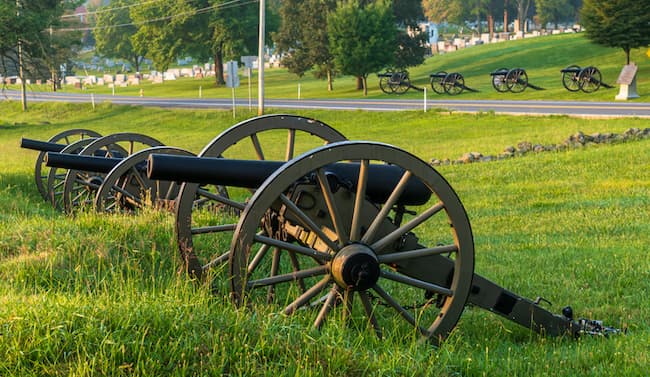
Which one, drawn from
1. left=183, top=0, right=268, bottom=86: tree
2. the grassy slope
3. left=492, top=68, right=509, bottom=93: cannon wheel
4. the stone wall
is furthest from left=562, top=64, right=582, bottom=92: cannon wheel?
left=183, top=0, right=268, bottom=86: tree

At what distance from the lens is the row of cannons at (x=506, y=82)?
140 feet

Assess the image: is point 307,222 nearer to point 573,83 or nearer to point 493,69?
point 573,83

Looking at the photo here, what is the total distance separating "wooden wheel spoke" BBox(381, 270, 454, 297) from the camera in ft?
19.3

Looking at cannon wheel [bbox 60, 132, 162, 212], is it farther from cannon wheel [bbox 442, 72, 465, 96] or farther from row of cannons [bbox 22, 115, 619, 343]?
cannon wheel [bbox 442, 72, 465, 96]

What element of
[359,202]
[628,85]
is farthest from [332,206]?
[628,85]

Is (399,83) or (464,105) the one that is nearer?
(464,105)

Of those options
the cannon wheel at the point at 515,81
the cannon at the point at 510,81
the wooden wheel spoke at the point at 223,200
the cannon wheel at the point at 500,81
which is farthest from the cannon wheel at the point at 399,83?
the wooden wheel spoke at the point at 223,200

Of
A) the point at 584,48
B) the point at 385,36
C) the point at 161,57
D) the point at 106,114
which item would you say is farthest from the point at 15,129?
the point at 584,48

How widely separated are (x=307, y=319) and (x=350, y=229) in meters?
0.71

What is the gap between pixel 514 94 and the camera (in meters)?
45.0

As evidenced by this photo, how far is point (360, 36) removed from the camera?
50969 mm

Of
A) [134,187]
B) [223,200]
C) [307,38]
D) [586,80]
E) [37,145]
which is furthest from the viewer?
[307,38]

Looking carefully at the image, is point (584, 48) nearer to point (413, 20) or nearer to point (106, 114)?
point (413, 20)

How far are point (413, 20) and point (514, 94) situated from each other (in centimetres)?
1729
